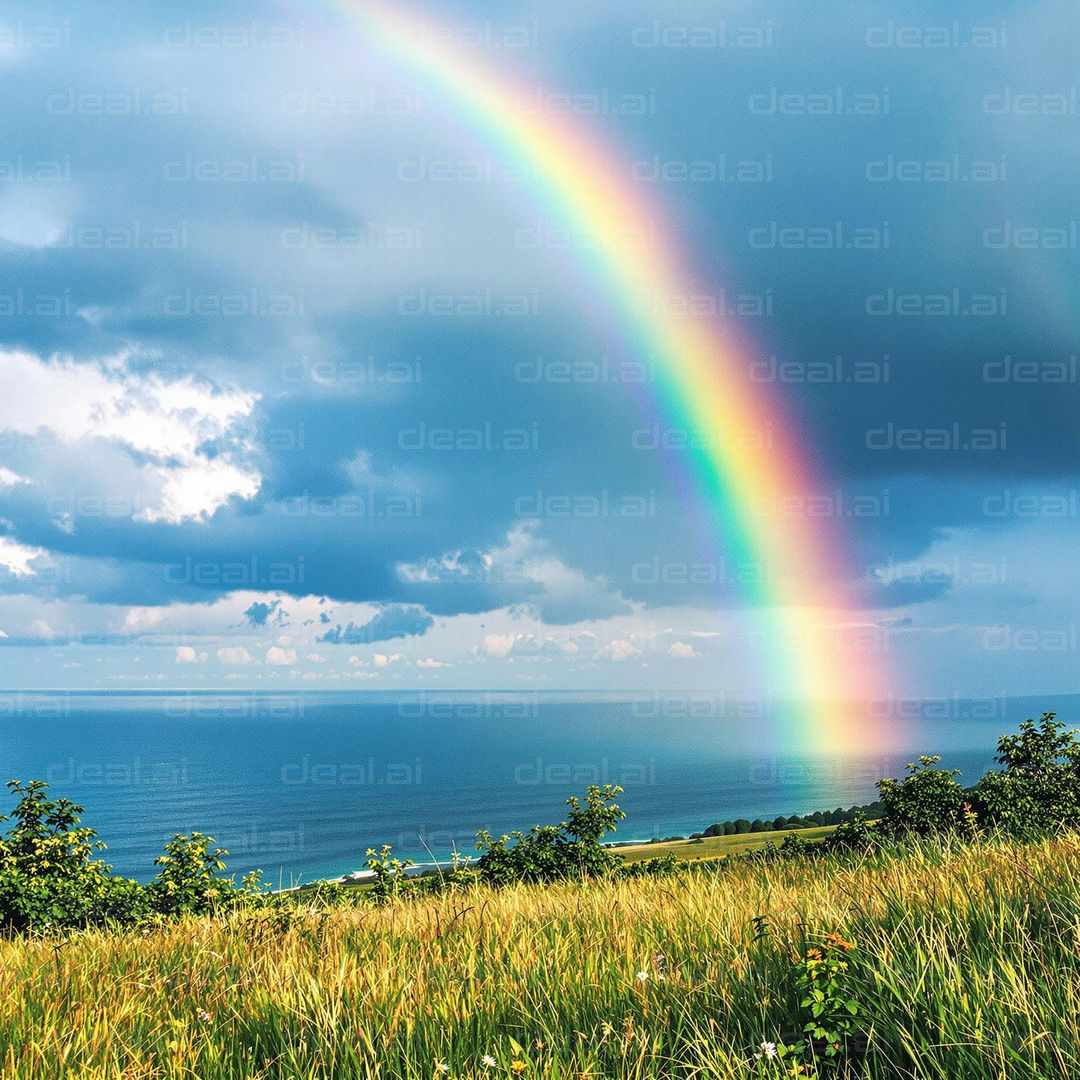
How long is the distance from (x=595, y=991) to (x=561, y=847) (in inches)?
466

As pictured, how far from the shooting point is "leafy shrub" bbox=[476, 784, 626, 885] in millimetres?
15070

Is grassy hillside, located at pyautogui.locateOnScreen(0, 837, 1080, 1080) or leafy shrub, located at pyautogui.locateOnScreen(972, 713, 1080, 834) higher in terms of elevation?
grassy hillside, located at pyautogui.locateOnScreen(0, 837, 1080, 1080)

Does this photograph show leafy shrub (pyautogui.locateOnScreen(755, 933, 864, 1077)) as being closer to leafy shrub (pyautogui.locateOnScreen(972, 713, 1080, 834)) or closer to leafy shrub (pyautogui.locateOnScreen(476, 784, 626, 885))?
leafy shrub (pyautogui.locateOnScreen(972, 713, 1080, 834))

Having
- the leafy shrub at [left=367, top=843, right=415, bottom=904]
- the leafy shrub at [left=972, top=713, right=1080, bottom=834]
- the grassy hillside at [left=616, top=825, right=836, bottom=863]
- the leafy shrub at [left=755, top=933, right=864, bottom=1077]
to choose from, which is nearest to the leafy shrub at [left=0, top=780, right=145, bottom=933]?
the leafy shrub at [left=367, top=843, right=415, bottom=904]

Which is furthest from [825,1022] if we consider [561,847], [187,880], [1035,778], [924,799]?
[1035,778]

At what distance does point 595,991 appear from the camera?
4418mm

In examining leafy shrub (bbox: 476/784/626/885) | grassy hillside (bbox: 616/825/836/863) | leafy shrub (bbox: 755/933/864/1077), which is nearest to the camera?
leafy shrub (bbox: 755/933/864/1077)

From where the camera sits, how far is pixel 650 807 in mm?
169125

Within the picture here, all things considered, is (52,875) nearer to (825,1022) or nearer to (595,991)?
(595,991)

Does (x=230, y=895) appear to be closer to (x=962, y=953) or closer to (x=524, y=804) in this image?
(x=962, y=953)

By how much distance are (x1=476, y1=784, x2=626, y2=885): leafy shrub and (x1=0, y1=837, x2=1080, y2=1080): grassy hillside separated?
9.12 m

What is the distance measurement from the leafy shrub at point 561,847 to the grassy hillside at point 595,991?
9.12 m

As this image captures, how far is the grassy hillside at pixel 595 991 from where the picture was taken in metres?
3.54

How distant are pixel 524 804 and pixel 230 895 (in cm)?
15774
